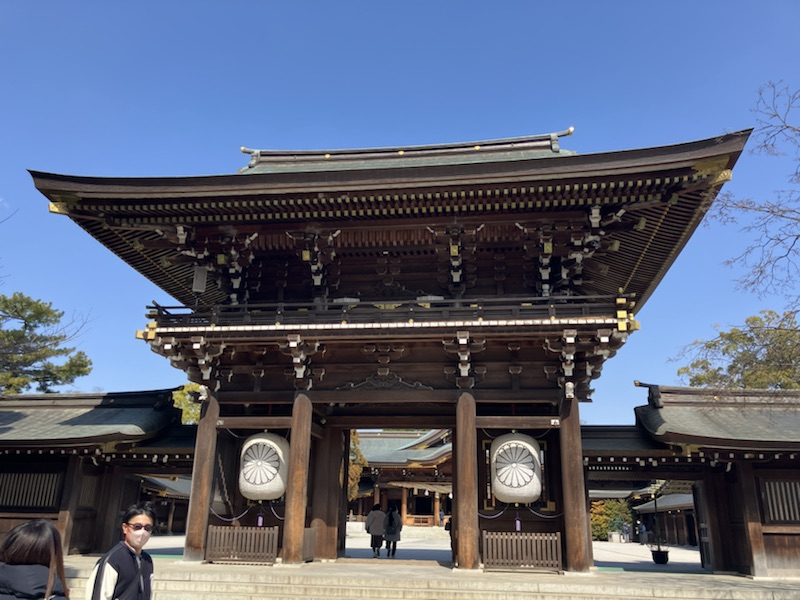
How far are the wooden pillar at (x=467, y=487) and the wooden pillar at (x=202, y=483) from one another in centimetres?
568

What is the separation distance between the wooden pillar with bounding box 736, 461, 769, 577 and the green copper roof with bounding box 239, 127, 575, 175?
9.75m

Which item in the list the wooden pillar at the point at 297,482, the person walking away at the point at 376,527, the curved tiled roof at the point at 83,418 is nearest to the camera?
the wooden pillar at the point at 297,482

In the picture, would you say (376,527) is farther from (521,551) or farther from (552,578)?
(552,578)

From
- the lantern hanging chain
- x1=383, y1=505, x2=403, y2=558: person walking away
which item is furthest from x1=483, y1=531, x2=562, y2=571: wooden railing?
x1=383, y1=505, x2=403, y2=558: person walking away

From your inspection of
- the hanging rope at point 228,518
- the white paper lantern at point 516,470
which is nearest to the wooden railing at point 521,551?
the white paper lantern at point 516,470

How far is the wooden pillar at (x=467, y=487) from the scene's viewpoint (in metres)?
11.7

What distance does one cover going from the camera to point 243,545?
41.3 feet

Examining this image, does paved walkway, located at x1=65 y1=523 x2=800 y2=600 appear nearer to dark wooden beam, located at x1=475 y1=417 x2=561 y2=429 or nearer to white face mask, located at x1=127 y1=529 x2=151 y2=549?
dark wooden beam, located at x1=475 y1=417 x2=561 y2=429

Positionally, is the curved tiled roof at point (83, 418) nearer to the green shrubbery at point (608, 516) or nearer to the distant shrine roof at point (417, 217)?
the distant shrine roof at point (417, 217)

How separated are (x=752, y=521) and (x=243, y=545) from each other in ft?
37.9

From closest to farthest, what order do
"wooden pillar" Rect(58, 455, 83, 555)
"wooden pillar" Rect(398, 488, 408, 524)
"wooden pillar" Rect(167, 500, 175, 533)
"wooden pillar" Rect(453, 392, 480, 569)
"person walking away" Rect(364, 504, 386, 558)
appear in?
"wooden pillar" Rect(453, 392, 480, 569) → "wooden pillar" Rect(58, 455, 83, 555) → "person walking away" Rect(364, 504, 386, 558) → "wooden pillar" Rect(167, 500, 175, 533) → "wooden pillar" Rect(398, 488, 408, 524)

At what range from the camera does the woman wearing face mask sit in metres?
3.77

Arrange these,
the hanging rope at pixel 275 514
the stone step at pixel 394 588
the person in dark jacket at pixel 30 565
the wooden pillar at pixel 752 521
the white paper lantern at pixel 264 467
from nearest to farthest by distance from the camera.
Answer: the person in dark jacket at pixel 30 565, the stone step at pixel 394 588, the wooden pillar at pixel 752 521, the white paper lantern at pixel 264 467, the hanging rope at pixel 275 514

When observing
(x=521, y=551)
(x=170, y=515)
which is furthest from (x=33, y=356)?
(x=521, y=551)
